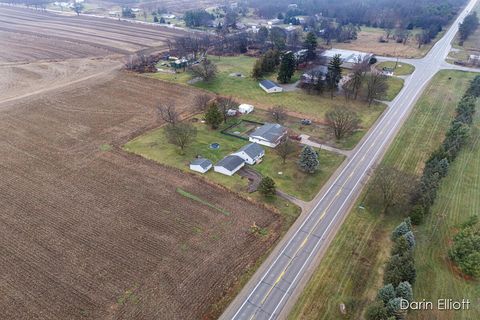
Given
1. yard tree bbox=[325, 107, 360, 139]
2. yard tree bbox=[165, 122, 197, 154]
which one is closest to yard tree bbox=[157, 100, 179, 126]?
yard tree bbox=[165, 122, 197, 154]

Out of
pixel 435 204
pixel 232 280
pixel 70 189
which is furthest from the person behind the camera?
pixel 70 189

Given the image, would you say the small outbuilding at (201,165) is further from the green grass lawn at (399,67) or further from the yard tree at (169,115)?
the green grass lawn at (399,67)

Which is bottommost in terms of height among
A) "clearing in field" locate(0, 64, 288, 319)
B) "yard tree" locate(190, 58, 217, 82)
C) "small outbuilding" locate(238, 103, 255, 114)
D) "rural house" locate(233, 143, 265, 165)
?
"clearing in field" locate(0, 64, 288, 319)

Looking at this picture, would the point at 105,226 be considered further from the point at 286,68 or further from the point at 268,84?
the point at 286,68

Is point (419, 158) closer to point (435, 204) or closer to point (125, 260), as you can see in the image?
point (435, 204)

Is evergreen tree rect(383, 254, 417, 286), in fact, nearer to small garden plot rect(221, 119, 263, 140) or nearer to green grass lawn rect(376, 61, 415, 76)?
small garden plot rect(221, 119, 263, 140)

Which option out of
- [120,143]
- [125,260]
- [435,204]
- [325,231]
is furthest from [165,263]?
[435,204]
